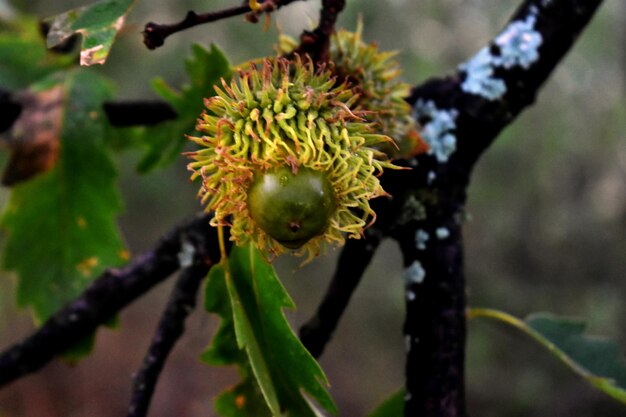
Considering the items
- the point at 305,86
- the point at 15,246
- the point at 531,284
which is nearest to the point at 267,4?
the point at 305,86

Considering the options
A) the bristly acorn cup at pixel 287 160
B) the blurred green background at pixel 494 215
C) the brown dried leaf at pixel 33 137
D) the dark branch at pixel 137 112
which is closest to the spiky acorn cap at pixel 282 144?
the bristly acorn cup at pixel 287 160

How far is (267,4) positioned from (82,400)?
19.7 ft

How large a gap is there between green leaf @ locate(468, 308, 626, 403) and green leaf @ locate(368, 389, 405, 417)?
0.24 metres

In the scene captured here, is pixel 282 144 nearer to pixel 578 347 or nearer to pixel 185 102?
pixel 185 102

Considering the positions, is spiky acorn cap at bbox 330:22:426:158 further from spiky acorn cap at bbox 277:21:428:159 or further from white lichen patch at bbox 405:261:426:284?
white lichen patch at bbox 405:261:426:284

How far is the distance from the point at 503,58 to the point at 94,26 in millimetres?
835

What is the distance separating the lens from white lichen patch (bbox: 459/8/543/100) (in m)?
1.36

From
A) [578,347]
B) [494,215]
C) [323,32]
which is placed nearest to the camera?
[323,32]

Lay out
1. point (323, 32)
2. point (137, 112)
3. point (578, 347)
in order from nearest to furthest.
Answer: point (323, 32) → point (578, 347) → point (137, 112)

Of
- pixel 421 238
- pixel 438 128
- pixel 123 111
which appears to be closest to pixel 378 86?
pixel 438 128

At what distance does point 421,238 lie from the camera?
1.25 meters

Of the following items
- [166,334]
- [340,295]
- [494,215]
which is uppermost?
[340,295]

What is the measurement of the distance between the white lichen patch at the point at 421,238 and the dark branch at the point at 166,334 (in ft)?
1.34

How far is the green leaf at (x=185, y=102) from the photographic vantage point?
130cm
